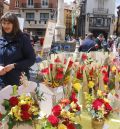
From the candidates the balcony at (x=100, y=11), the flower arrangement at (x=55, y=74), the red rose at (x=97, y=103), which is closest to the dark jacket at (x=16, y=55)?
the flower arrangement at (x=55, y=74)

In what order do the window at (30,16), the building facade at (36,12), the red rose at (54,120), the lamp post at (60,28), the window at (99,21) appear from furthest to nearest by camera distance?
the window at (99,21) < the window at (30,16) < the building facade at (36,12) < the lamp post at (60,28) < the red rose at (54,120)

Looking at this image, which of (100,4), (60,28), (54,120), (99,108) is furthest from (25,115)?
(100,4)

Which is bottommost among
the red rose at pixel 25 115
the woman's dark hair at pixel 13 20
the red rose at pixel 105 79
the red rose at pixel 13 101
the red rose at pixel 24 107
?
the red rose at pixel 105 79

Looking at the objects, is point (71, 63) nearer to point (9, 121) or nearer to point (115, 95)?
point (115, 95)

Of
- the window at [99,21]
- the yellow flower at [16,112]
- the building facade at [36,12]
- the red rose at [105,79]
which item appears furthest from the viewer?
the window at [99,21]

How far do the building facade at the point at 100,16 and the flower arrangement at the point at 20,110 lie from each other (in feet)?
167

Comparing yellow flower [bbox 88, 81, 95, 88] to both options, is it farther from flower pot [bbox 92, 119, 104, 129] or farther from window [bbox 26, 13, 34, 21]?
window [bbox 26, 13, 34, 21]

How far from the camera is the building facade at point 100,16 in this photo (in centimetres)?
5306

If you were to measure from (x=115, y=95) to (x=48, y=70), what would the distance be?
57cm

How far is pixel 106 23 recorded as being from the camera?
53469 millimetres

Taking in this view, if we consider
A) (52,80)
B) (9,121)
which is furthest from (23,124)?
(52,80)

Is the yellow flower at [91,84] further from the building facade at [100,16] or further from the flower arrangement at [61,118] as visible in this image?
the building facade at [100,16]

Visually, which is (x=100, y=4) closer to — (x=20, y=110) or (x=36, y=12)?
(x=36, y=12)

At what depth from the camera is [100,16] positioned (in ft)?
175
